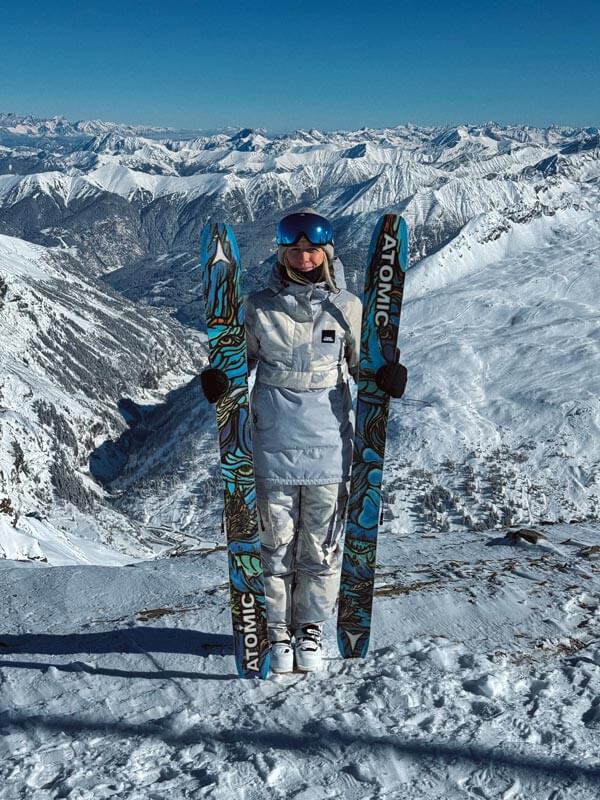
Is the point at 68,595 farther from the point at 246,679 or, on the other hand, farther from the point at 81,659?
the point at 246,679

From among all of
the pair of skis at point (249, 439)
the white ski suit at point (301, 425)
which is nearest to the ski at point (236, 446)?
the pair of skis at point (249, 439)

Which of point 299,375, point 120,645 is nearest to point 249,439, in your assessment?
point 299,375

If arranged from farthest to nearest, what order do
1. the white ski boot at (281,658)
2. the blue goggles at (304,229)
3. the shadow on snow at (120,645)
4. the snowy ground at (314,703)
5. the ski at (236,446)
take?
the shadow on snow at (120,645) < the white ski boot at (281,658) < the ski at (236,446) < the blue goggles at (304,229) < the snowy ground at (314,703)

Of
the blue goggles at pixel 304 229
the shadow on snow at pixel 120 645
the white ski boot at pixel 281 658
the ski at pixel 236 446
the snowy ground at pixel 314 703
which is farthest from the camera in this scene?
the shadow on snow at pixel 120 645

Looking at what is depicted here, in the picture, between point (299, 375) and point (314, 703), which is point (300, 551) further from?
point (299, 375)

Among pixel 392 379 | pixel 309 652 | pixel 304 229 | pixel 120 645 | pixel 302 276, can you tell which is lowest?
pixel 120 645

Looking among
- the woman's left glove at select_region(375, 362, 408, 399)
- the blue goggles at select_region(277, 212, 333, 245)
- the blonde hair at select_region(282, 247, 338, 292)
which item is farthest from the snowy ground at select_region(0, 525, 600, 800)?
the blue goggles at select_region(277, 212, 333, 245)

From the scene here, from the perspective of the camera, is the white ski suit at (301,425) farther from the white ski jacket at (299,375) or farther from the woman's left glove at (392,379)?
the woman's left glove at (392,379)
